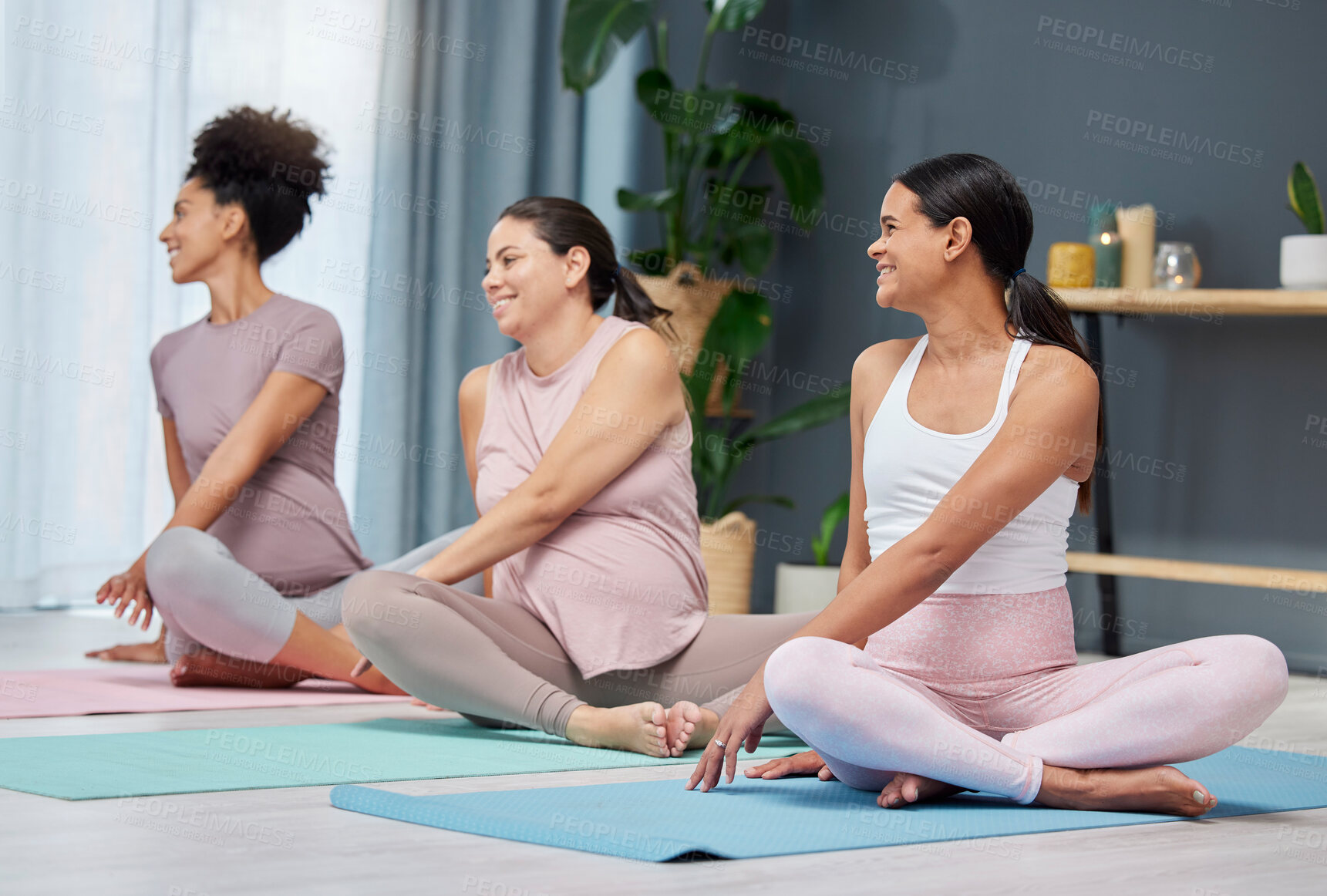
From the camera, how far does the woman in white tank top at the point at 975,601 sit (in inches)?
50.5

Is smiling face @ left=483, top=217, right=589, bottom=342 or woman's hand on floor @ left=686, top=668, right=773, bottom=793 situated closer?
woman's hand on floor @ left=686, top=668, right=773, bottom=793

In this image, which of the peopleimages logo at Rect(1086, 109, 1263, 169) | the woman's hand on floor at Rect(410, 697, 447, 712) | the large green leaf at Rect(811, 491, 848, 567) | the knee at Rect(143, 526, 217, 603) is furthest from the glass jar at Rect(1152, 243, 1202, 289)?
the knee at Rect(143, 526, 217, 603)

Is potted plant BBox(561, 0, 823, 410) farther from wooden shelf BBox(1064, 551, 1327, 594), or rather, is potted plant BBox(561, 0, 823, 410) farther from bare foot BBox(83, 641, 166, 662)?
bare foot BBox(83, 641, 166, 662)

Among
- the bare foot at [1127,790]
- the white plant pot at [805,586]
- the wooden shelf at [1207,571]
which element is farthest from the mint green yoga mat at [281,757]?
the white plant pot at [805,586]

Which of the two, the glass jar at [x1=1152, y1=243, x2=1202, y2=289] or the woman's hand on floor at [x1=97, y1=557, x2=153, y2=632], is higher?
the glass jar at [x1=1152, y1=243, x2=1202, y2=289]

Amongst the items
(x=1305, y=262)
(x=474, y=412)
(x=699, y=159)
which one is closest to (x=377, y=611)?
(x=474, y=412)

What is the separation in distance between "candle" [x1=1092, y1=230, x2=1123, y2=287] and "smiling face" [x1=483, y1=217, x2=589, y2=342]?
5.64 ft

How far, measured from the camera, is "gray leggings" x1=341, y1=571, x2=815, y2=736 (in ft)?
5.58

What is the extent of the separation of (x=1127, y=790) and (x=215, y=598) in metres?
1.36

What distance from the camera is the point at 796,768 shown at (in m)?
1.49

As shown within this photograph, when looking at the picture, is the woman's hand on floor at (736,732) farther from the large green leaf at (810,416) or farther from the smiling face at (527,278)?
the large green leaf at (810,416)

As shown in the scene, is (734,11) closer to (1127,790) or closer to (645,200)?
(645,200)

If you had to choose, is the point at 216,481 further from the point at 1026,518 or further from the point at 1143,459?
the point at 1143,459

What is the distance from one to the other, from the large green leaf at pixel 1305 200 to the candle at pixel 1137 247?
0.31m
